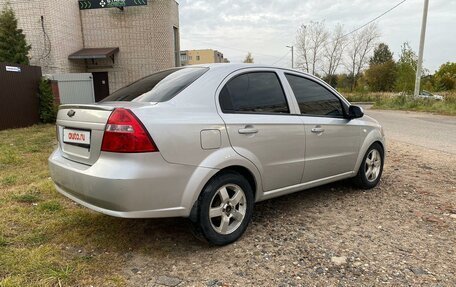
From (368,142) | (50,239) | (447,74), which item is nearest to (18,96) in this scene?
(50,239)

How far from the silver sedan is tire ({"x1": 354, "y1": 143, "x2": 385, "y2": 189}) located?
2.31ft

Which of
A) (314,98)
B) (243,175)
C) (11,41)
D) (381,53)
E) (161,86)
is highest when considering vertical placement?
(381,53)

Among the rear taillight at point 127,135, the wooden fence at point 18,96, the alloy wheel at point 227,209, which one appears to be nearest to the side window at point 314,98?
the alloy wheel at point 227,209

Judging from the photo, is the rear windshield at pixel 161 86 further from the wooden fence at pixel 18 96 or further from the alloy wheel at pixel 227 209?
the wooden fence at pixel 18 96

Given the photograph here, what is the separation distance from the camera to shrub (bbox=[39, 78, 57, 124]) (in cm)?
1227

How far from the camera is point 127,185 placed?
250 centimetres

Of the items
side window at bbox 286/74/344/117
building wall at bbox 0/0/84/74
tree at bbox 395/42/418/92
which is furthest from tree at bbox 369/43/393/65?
side window at bbox 286/74/344/117

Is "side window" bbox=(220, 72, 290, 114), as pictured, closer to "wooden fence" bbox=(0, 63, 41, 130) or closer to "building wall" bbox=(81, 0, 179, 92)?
"wooden fence" bbox=(0, 63, 41, 130)

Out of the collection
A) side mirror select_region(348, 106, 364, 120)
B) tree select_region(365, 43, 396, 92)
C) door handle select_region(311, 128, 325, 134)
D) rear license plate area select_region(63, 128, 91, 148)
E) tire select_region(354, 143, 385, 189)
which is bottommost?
tire select_region(354, 143, 385, 189)

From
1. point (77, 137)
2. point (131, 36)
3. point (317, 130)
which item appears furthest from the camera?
point (131, 36)

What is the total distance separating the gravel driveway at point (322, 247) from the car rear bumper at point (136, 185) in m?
0.47

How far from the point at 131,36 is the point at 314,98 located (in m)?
17.2

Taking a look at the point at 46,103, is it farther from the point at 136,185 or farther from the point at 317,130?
the point at 136,185

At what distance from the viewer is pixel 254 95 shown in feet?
11.0
